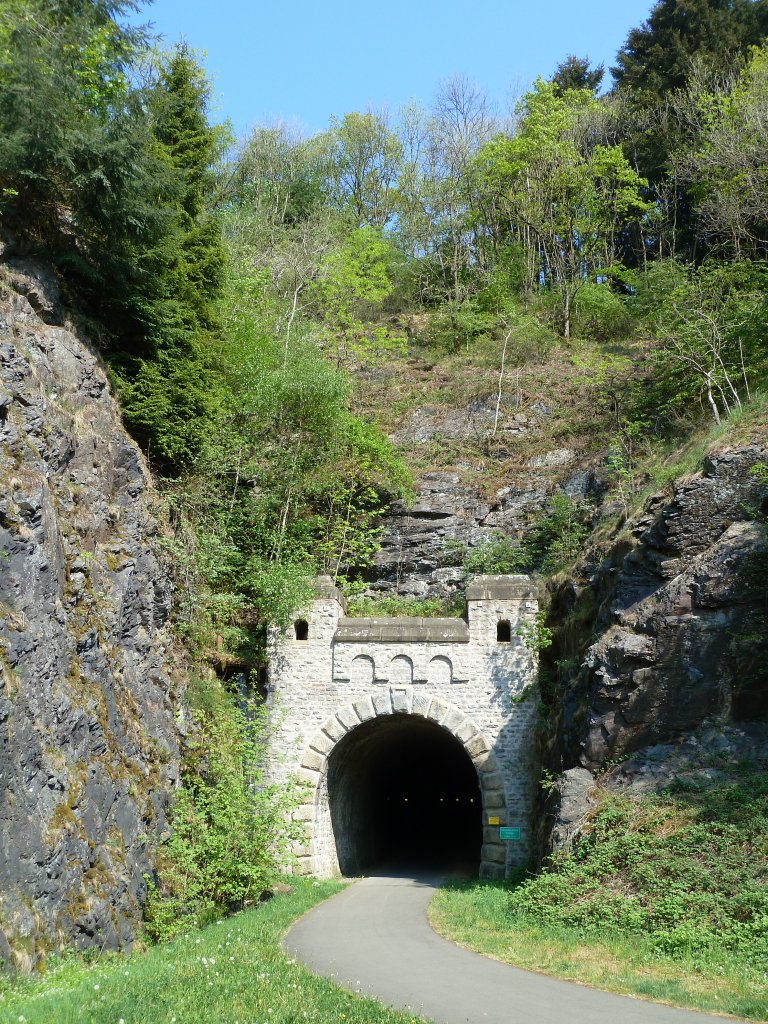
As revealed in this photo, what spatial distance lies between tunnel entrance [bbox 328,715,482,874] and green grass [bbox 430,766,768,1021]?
6331mm

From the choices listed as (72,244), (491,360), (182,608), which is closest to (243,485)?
(182,608)

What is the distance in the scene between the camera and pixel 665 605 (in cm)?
1456

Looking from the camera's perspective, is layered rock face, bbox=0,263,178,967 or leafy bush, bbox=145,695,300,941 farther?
leafy bush, bbox=145,695,300,941

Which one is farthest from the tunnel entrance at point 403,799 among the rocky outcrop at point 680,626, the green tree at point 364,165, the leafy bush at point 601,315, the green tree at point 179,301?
the green tree at point 364,165

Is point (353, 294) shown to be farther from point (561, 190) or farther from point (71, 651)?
point (71, 651)

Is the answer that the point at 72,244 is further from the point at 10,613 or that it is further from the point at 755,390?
the point at 755,390

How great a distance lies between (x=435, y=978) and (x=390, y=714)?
9338 millimetres

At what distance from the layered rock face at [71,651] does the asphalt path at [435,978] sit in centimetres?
305

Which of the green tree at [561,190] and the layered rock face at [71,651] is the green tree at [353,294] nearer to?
the green tree at [561,190]

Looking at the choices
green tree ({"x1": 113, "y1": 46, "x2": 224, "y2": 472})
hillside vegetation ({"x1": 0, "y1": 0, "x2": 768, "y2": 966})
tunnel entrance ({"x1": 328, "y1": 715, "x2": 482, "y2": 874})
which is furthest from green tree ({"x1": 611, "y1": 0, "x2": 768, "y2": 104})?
tunnel entrance ({"x1": 328, "y1": 715, "x2": 482, "y2": 874})

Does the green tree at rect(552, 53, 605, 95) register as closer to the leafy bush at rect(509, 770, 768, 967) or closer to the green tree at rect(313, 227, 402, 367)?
the green tree at rect(313, 227, 402, 367)

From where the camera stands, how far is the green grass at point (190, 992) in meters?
6.89

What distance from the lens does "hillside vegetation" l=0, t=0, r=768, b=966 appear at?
640 inches

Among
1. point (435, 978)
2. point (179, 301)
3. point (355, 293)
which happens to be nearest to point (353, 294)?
point (355, 293)
